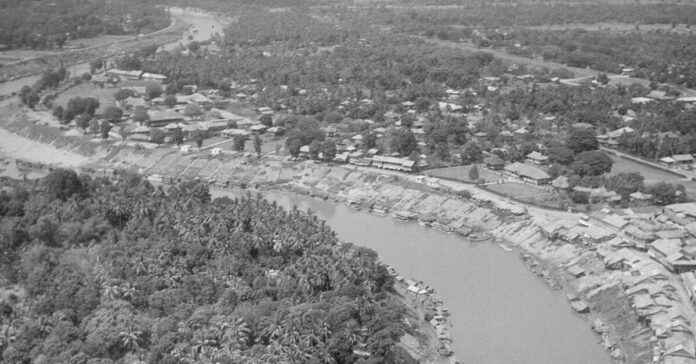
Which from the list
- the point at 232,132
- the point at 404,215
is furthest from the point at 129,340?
the point at 232,132

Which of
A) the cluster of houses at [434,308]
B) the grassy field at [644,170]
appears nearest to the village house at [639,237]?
the grassy field at [644,170]

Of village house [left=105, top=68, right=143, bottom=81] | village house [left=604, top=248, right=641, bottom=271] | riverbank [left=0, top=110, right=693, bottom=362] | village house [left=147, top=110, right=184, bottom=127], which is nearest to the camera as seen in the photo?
riverbank [left=0, top=110, right=693, bottom=362]

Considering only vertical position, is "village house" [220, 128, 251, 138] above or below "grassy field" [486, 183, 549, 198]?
below

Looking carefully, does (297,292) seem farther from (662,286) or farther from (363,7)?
(363,7)

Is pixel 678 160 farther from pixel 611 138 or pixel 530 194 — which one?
pixel 530 194

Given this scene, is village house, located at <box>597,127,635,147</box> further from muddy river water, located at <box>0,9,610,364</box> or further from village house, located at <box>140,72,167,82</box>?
village house, located at <box>140,72,167,82</box>

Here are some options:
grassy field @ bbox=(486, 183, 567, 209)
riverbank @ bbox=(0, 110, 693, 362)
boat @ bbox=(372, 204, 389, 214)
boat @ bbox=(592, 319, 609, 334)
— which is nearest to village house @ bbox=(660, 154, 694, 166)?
grassy field @ bbox=(486, 183, 567, 209)
